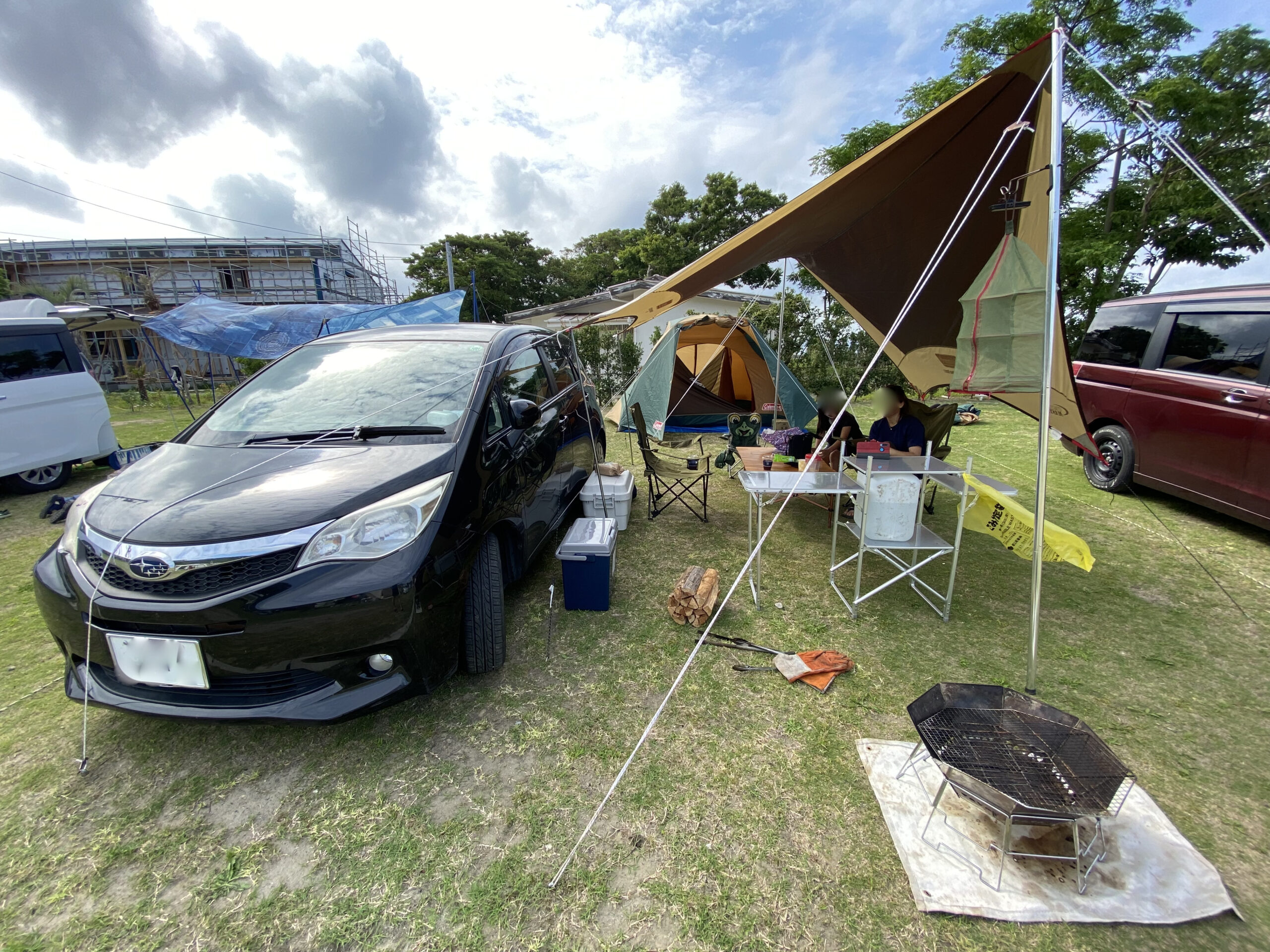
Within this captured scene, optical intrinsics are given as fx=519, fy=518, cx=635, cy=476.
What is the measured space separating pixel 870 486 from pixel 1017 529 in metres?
0.71

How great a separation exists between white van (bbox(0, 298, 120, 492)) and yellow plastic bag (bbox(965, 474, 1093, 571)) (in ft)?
28.1

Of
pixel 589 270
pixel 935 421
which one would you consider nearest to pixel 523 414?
pixel 935 421

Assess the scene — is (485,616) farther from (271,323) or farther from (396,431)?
(271,323)

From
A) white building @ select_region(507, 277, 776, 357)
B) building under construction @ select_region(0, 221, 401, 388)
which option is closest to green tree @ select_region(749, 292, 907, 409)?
white building @ select_region(507, 277, 776, 357)

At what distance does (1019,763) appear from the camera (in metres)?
1.73

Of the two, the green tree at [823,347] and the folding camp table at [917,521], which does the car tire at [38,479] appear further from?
the green tree at [823,347]

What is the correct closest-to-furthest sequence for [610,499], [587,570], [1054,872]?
[1054,872], [587,570], [610,499]

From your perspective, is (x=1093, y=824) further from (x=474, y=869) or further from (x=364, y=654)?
(x=364, y=654)

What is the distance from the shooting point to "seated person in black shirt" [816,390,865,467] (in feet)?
15.3

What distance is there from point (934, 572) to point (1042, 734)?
6.93 ft

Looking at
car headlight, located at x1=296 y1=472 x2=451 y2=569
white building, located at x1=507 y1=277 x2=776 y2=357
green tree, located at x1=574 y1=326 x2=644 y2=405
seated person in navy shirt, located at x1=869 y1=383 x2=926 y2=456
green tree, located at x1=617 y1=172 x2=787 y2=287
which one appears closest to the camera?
car headlight, located at x1=296 y1=472 x2=451 y2=569

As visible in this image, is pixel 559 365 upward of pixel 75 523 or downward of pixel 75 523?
upward

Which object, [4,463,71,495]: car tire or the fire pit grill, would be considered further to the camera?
[4,463,71,495]: car tire

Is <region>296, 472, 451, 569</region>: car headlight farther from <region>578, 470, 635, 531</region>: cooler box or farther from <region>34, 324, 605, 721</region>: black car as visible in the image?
<region>578, 470, 635, 531</region>: cooler box
